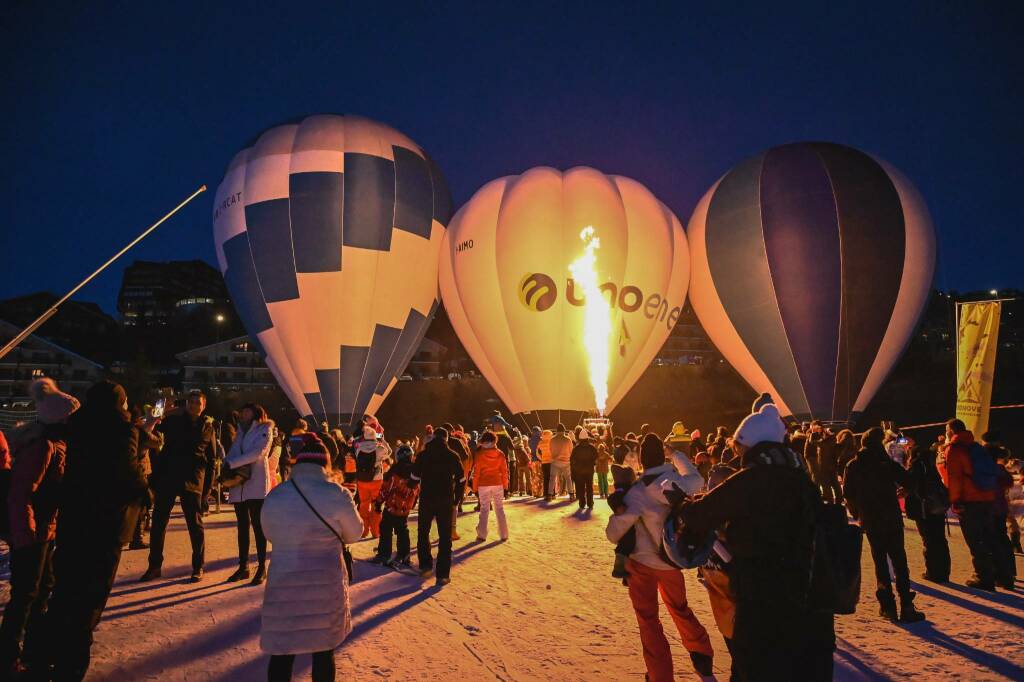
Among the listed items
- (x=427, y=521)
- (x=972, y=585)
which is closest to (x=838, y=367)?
(x=972, y=585)

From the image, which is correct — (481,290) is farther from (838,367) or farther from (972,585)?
(972,585)

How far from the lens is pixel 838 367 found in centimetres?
2095

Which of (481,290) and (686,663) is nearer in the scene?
(686,663)

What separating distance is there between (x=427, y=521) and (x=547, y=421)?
47.9ft

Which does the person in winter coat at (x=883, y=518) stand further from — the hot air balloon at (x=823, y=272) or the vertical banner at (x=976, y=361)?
the hot air balloon at (x=823, y=272)

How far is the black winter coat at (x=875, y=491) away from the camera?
18.2 ft

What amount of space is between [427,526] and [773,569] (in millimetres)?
4847

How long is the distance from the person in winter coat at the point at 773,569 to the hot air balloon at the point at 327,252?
20334mm

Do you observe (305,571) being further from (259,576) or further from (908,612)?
(908,612)

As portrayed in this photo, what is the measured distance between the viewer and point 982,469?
6730 millimetres

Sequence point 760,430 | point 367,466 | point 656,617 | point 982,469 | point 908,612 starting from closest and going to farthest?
point 760,430 < point 656,617 < point 908,612 < point 982,469 < point 367,466

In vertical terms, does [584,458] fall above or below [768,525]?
below

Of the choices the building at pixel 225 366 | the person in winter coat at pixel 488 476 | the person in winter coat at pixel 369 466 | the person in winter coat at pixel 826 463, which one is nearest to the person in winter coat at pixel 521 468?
the person in winter coat at pixel 826 463

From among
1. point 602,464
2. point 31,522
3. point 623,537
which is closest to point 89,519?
point 31,522
